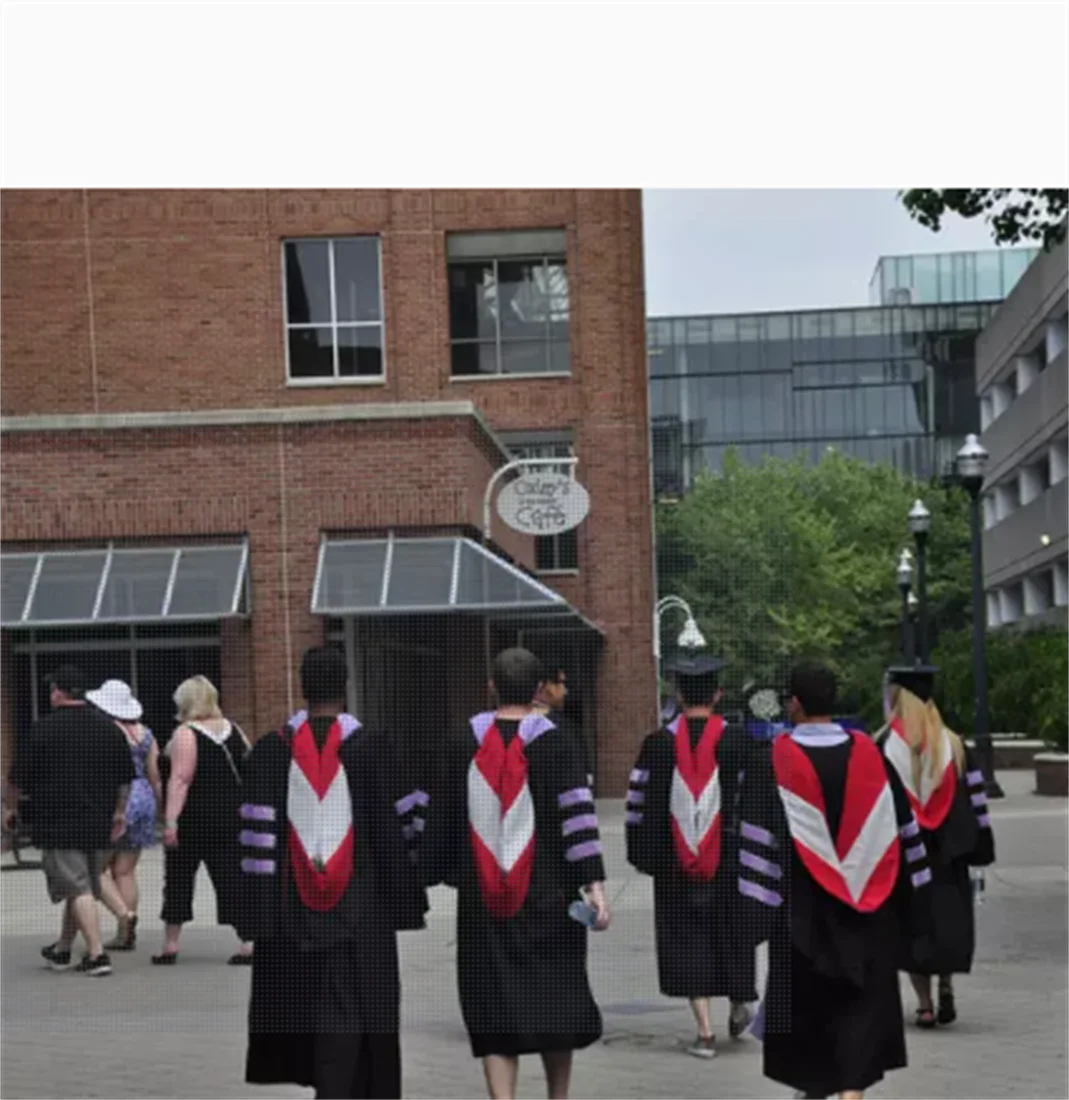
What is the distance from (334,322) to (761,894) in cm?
264

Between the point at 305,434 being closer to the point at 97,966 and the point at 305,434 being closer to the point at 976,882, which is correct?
the point at 97,966

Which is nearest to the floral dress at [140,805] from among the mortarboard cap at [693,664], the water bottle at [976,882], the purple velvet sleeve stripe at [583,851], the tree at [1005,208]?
the purple velvet sleeve stripe at [583,851]

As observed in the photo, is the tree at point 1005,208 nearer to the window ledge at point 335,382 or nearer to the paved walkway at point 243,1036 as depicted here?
the window ledge at point 335,382

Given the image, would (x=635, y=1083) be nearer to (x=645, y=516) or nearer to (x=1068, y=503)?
(x=645, y=516)

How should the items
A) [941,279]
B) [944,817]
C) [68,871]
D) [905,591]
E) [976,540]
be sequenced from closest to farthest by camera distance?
[68,871]
[905,591]
[976,540]
[941,279]
[944,817]

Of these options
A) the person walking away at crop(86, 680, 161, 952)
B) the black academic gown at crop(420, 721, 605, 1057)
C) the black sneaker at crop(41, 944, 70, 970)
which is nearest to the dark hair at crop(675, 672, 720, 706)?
the black academic gown at crop(420, 721, 605, 1057)

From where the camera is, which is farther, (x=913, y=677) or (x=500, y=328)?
(x=913, y=677)

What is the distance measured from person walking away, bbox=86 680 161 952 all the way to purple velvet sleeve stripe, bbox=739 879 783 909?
2.22 m

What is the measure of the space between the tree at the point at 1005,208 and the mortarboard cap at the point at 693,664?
206cm

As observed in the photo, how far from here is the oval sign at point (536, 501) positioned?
27.5 ft

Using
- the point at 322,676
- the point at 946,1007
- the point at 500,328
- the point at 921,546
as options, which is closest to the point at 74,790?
the point at 322,676

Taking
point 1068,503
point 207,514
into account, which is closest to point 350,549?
point 207,514

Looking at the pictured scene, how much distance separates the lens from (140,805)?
325 inches

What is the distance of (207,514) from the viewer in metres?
8.25
